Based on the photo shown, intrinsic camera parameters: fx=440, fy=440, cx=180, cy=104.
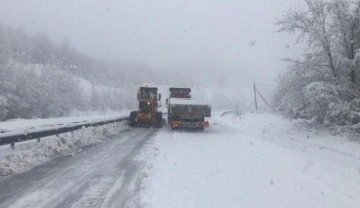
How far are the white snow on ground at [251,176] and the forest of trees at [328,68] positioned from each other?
179 inches

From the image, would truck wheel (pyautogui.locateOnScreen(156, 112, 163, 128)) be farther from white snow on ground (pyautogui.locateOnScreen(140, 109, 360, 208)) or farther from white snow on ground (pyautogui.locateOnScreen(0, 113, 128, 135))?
white snow on ground (pyautogui.locateOnScreen(140, 109, 360, 208))

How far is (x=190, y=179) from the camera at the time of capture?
35.4 feet

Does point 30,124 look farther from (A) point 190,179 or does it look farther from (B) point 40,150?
(A) point 190,179

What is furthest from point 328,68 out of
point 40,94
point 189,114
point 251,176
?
point 40,94

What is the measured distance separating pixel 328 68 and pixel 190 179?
17.0m

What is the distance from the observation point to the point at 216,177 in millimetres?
11117

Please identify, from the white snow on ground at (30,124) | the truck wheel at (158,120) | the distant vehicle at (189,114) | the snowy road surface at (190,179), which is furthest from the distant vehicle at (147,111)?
the snowy road surface at (190,179)

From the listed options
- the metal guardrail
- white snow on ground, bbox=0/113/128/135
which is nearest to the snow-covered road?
the metal guardrail

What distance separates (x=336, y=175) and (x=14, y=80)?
5921 cm

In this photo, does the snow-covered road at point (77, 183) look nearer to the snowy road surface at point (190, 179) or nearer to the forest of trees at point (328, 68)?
the snowy road surface at point (190, 179)

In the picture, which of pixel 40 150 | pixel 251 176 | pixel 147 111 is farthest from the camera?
pixel 147 111

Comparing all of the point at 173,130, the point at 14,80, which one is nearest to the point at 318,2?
the point at 173,130

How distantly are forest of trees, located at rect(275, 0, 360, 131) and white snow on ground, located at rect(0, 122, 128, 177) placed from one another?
1158cm

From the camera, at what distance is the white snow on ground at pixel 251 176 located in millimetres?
8711
